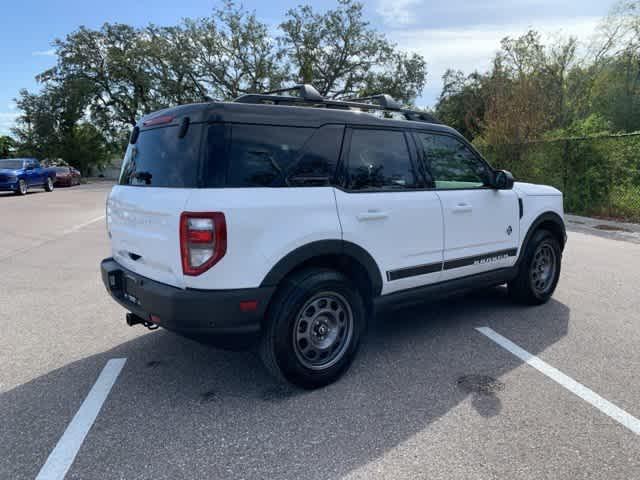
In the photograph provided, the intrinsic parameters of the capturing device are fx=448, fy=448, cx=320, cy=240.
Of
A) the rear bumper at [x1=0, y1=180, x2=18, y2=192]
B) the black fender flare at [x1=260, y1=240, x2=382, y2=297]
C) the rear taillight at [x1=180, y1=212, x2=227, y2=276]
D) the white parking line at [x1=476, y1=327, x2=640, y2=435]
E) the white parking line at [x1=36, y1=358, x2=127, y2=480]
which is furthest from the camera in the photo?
the rear bumper at [x1=0, y1=180, x2=18, y2=192]

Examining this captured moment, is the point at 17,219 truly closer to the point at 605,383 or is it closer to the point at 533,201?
the point at 533,201

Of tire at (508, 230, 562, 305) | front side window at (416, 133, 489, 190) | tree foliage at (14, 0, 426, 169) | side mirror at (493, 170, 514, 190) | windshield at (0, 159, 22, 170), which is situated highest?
tree foliage at (14, 0, 426, 169)

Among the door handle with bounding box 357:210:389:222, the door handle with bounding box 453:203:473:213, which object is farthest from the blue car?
the door handle with bounding box 453:203:473:213

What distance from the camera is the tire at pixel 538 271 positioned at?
4.59m

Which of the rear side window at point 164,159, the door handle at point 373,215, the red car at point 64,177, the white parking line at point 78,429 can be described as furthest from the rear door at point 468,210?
the red car at point 64,177

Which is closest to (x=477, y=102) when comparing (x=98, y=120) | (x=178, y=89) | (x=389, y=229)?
(x=178, y=89)

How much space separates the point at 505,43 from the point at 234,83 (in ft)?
76.1

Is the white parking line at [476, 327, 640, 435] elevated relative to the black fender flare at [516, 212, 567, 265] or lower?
lower

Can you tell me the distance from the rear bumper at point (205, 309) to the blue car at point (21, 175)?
20574mm

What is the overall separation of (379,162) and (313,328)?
53.5 inches

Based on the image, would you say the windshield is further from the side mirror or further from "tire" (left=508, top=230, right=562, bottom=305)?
"tire" (left=508, top=230, right=562, bottom=305)

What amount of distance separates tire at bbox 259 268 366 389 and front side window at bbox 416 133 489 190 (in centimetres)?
134

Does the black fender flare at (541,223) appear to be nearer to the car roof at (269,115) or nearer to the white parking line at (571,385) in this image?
the white parking line at (571,385)

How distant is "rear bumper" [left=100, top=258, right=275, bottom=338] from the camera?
266 cm
